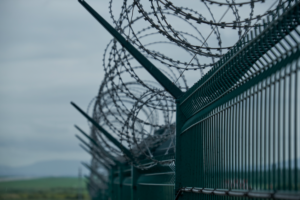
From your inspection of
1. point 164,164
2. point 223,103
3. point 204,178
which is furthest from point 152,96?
point 223,103

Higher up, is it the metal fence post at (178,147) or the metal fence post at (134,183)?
the metal fence post at (178,147)

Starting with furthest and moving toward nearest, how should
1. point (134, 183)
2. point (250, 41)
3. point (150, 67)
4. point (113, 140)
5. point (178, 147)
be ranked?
point (113, 140)
point (134, 183)
point (178, 147)
point (150, 67)
point (250, 41)

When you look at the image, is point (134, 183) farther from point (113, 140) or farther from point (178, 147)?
point (178, 147)

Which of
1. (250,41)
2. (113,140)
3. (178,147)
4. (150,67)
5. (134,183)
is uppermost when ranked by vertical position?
(150,67)

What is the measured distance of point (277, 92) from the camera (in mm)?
3326

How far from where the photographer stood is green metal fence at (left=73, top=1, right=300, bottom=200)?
10.3 ft

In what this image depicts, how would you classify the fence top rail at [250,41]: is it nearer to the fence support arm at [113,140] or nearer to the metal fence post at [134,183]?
the fence support arm at [113,140]

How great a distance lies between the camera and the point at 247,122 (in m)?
3.89

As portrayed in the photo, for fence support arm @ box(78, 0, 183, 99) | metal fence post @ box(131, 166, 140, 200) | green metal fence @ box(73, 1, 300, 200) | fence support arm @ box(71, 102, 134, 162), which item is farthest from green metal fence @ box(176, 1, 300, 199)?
metal fence post @ box(131, 166, 140, 200)

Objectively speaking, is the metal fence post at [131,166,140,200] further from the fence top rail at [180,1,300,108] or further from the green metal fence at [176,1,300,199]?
the fence top rail at [180,1,300,108]

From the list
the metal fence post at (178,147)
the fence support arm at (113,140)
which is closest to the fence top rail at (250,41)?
the metal fence post at (178,147)

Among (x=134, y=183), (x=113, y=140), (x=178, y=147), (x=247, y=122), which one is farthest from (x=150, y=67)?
(x=113, y=140)

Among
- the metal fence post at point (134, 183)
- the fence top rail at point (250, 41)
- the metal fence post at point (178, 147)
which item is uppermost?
the fence top rail at point (250, 41)

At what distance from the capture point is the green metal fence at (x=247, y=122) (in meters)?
3.15
